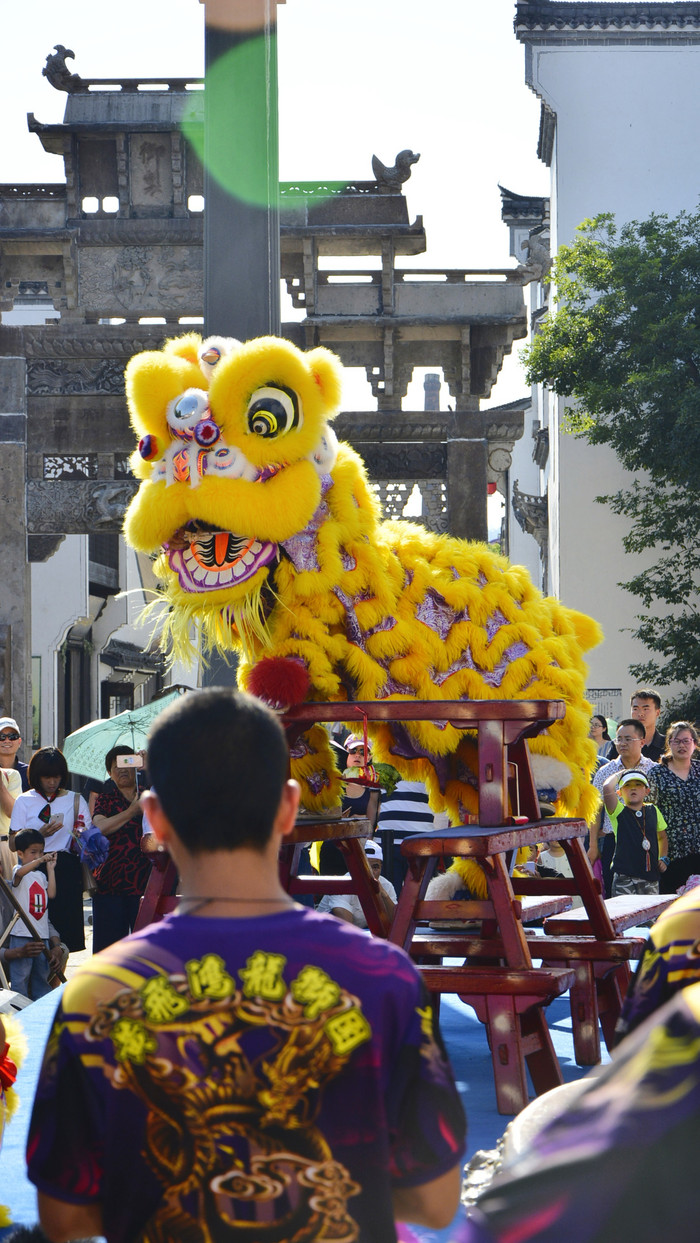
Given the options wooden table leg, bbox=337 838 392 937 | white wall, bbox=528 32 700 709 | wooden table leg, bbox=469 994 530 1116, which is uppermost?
white wall, bbox=528 32 700 709

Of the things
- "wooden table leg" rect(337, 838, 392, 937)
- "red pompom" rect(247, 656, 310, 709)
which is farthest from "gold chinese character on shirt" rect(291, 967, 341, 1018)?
"wooden table leg" rect(337, 838, 392, 937)

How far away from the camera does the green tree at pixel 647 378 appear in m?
13.8

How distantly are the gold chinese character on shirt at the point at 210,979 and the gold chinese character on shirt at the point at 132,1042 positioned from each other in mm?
64

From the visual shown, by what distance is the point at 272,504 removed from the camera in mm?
3697

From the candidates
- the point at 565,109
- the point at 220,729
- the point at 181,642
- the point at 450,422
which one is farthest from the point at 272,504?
the point at 565,109

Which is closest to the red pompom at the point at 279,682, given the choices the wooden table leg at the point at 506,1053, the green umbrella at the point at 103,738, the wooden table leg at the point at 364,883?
the wooden table leg at the point at 364,883

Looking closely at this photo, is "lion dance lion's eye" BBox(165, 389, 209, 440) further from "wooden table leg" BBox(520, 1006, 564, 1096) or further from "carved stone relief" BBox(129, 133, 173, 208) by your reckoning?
"carved stone relief" BBox(129, 133, 173, 208)

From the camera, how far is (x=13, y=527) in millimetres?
9516

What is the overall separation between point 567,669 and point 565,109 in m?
14.4

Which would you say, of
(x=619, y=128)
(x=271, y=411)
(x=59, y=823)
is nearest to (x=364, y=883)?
(x=271, y=411)

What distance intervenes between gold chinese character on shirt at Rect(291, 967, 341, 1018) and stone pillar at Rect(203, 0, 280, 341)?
3.83 meters

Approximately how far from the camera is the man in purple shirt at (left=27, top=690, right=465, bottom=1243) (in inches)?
49.5

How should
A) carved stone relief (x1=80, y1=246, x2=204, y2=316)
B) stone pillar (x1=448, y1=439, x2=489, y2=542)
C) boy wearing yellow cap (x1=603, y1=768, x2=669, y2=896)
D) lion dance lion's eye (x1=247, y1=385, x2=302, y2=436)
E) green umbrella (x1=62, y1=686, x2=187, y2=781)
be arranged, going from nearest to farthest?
1. lion dance lion's eye (x1=247, y1=385, x2=302, y2=436)
2. boy wearing yellow cap (x1=603, y1=768, x2=669, y2=896)
3. green umbrella (x1=62, y1=686, x2=187, y2=781)
4. stone pillar (x1=448, y1=439, x2=489, y2=542)
5. carved stone relief (x1=80, y1=246, x2=204, y2=316)

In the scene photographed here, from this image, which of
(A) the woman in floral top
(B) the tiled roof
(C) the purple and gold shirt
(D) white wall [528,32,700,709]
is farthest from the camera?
(D) white wall [528,32,700,709]
